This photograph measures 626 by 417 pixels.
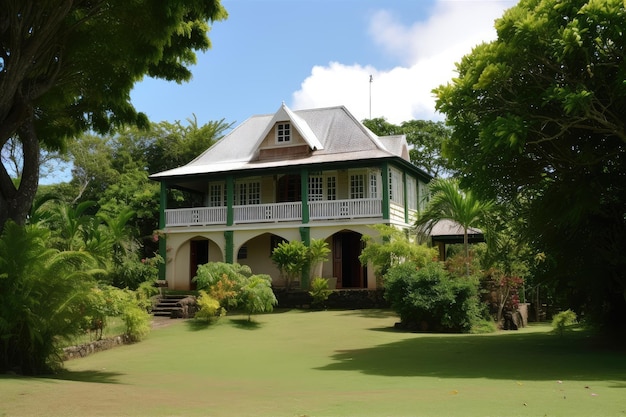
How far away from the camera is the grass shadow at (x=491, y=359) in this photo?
8820mm

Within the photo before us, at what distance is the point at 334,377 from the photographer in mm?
9094

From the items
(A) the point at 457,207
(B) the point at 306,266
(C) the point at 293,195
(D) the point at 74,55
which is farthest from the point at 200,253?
(D) the point at 74,55

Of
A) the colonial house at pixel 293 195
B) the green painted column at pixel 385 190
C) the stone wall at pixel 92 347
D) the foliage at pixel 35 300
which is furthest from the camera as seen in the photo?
the colonial house at pixel 293 195

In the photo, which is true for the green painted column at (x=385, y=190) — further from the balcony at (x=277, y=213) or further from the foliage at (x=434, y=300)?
the foliage at (x=434, y=300)

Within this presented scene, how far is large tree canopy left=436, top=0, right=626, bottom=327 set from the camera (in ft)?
34.0

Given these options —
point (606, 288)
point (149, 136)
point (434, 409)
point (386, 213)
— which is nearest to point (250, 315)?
point (386, 213)

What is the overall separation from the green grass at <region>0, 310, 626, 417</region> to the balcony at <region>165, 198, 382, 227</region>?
767cm

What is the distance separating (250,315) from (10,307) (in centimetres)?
1155

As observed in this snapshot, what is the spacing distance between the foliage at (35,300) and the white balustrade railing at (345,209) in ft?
50.2

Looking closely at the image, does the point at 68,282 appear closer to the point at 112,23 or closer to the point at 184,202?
the point at 112,23

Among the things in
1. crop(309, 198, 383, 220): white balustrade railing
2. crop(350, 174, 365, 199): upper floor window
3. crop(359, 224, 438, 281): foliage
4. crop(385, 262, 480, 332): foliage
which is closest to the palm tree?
crop(359, 224, 438, 281): foliage

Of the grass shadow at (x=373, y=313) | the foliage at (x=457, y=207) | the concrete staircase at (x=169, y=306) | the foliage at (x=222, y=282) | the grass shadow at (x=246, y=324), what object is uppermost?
the foliage at (x=457, y=207)

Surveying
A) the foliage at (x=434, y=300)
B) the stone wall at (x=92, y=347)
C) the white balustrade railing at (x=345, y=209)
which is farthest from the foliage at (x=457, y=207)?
the stone wall at (x=92, y=347)

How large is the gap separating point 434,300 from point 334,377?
8.39 m
